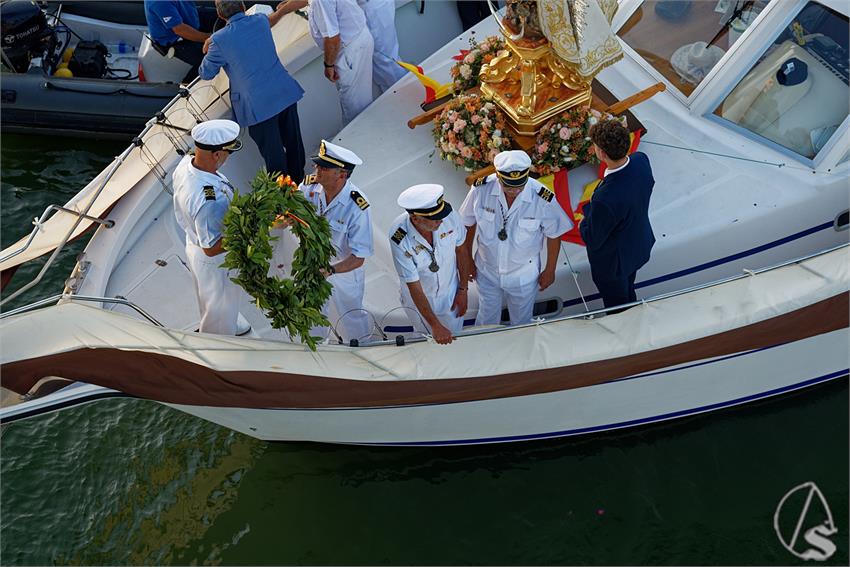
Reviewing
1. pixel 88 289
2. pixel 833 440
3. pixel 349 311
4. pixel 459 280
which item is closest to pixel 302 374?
pixel 349 311

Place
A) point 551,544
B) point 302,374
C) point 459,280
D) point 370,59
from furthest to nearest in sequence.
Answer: point 370,59, point 551,544, point 459,280, point 302,374

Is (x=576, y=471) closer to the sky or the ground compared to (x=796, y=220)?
closer to the ground

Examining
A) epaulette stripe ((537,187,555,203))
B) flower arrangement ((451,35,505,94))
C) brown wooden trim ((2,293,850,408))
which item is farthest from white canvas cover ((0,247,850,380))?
flower arrangement ((451,35,505,94))

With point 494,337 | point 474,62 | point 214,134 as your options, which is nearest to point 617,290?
point 494,337

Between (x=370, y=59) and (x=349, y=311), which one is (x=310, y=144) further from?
(x=349, y=311)

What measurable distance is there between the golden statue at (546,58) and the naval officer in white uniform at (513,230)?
60 centimetres

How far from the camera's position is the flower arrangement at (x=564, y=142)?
4.46 metres

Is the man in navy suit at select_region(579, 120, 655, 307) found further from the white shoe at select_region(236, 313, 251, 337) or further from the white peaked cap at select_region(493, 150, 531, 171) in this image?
the white shoe at select_region(236, 313, 251, 337)

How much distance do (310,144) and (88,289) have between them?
1838mm

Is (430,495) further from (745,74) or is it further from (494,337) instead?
(745,74)

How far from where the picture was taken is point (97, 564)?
4.79 m

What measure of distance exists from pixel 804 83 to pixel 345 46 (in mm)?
2617

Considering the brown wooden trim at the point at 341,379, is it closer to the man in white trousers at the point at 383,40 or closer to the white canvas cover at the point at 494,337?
the white canvas cover at the point at 494,337

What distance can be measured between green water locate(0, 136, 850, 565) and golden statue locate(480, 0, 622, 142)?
1849 millimetres
